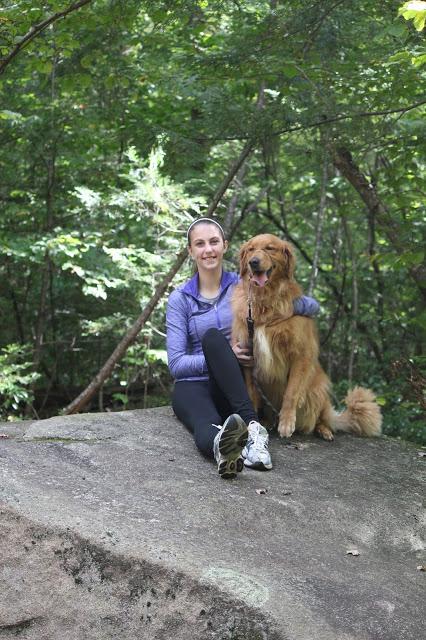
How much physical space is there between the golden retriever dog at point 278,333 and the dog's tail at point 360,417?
0.35m

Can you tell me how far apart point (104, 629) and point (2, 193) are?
241 inches

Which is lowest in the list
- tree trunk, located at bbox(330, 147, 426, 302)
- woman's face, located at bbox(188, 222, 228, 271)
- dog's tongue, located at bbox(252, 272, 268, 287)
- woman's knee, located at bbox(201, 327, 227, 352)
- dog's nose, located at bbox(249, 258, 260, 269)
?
woman's knee, located at bbox(201, 327, 227, 352)

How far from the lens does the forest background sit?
16.7ft

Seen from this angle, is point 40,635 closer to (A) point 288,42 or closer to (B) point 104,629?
(B) point 104,629

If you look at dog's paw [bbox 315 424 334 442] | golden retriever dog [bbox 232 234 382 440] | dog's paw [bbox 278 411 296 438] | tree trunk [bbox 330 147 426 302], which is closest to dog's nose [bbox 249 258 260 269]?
golden retriever dog [bbox 232 234 382 440]

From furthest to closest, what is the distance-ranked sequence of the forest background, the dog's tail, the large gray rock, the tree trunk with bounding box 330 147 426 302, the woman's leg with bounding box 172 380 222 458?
the tree trunk with bounding box 330 147 426 302 → the forest background → the dog's tail → the woman's leg with bounding box 172 380 222 458 → the large gray rock

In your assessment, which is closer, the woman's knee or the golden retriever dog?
the woman's knee

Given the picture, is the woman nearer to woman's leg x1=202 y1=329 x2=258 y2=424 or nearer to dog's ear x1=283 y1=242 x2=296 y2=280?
woman's leg x1=202 y1=329 x2=258 y2=424

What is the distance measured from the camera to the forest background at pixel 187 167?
5.10 m

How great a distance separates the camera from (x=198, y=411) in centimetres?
383

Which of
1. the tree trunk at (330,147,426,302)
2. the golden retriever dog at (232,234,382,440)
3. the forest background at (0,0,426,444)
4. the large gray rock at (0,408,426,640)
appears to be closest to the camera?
the large gray rock at (0,408,426,640)

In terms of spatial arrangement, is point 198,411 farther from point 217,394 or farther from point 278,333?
point 278,333

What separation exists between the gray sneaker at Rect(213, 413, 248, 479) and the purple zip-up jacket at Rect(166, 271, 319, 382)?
2.64ft

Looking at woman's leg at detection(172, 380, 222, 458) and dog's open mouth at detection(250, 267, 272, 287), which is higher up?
dog's open mouth at detection(250, 267, 272, 287)
